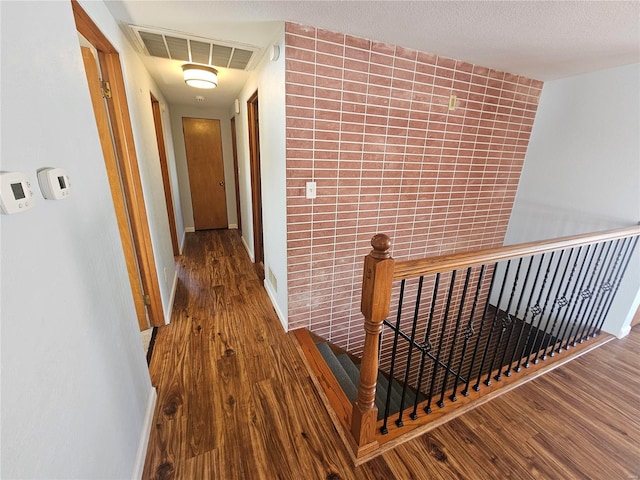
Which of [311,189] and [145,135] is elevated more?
[145,135]

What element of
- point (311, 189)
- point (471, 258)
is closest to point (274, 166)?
point (311, 189)

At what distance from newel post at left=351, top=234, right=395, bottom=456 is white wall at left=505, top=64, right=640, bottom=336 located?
97.1 inches

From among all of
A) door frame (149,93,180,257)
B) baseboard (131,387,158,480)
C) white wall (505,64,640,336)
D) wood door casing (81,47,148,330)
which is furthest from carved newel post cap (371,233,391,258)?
door frame (149,93,180,257)

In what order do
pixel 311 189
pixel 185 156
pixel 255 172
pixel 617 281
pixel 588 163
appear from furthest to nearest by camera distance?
pixel 185 156, pixel 255 172, pixel 588 163, pixel 617 281, pixel 311 189

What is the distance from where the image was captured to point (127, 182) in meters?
1.86

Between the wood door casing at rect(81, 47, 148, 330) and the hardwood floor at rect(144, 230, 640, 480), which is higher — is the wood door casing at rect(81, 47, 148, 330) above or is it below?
above

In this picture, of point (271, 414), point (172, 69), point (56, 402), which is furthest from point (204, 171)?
point (56, 402)

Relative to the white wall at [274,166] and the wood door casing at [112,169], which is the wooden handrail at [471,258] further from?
the wood door casing at [112,169]

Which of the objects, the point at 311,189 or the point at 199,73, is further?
the point at 199,73

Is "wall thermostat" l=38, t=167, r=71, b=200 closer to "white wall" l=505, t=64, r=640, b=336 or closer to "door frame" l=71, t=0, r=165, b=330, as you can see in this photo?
"door frame" l=71, t=0, r=165, b=330

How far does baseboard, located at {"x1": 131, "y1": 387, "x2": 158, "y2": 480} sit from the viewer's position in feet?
3.83

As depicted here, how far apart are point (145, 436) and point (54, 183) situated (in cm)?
126

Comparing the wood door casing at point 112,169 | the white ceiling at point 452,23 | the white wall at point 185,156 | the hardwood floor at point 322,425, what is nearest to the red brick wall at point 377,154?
the white ceiling at point 452,23

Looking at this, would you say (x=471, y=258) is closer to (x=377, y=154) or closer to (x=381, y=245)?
(x=381, y=245)
